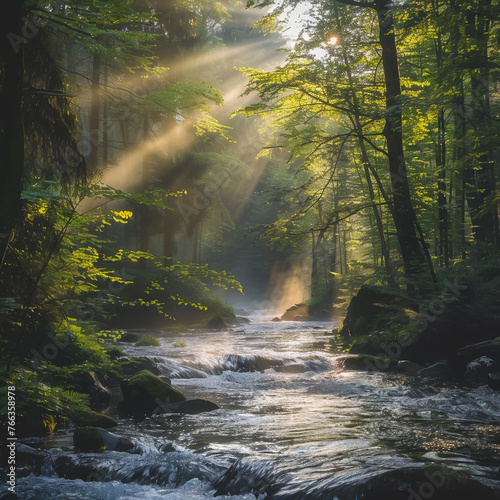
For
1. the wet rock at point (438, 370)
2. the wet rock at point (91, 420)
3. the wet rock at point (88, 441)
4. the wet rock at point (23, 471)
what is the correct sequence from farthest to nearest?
the wet rock at point (438, 370)
the wet rock at point (91, 420)
the wet rock at point (88, 441)
the wet rock at point (23, 471)

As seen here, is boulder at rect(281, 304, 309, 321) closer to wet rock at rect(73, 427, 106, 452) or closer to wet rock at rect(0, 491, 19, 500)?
wet rock at rect(73, 427, 106, 452)

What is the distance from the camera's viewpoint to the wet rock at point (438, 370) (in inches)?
435

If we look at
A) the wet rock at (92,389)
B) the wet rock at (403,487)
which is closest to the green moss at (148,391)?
the wet rock at (92,389)

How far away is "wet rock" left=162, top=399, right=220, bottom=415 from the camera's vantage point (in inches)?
334

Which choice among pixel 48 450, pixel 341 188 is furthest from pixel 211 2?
pixel 48 450

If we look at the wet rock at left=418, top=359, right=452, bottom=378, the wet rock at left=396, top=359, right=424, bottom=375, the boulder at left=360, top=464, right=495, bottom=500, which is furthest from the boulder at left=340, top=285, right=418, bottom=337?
the boulder at left=360, top=464, right=495, bottom=500

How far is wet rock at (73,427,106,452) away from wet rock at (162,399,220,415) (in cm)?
230

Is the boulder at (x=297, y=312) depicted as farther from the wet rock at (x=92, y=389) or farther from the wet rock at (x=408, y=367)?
the wet rock at (x=92, y=389)

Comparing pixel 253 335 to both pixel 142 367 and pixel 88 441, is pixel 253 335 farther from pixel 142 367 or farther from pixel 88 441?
pixel 88 441

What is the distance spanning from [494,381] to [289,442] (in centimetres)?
504

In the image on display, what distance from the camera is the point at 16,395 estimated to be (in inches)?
196

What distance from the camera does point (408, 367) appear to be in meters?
12.0

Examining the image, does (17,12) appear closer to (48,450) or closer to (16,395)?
(16,395)

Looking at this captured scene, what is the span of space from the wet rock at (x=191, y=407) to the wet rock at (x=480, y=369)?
207 inches
